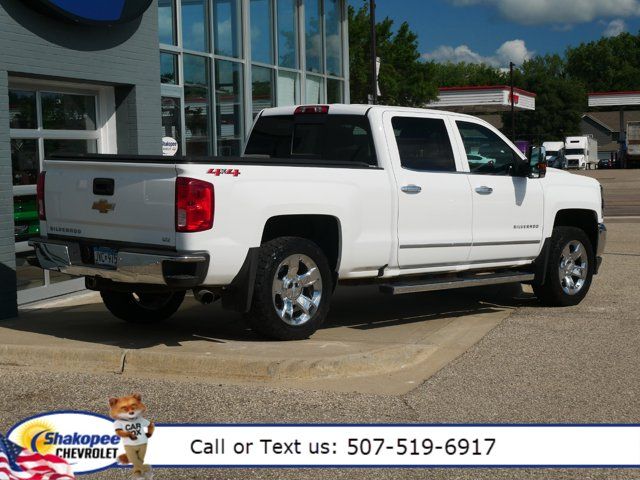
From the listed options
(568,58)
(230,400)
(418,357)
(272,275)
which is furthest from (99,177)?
(568,58)

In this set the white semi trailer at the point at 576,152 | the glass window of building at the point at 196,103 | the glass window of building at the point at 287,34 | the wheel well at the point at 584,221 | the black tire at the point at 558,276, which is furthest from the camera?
the white semi trailer at the point at 576,152

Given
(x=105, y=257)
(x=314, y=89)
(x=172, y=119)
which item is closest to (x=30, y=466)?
(x=105, y=257)

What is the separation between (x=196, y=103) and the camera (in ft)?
46.5

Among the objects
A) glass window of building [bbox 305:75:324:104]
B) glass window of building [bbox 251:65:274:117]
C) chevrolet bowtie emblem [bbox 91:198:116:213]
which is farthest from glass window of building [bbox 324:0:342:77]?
chevrolet bowtie emblem [bbox 91:198:116:213]

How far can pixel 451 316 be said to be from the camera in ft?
32.6

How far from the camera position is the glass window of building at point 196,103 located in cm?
1389

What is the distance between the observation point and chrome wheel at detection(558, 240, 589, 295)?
34.1 feet

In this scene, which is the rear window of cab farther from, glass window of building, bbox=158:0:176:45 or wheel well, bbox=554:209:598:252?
glass window of building, bbox=158:0:176:45

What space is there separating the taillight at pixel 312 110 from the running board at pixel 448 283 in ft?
5.83

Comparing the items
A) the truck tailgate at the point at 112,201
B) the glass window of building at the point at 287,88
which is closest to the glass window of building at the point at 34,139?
the truck tailgate at the point at 112,201

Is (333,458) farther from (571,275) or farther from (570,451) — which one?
(571,275)

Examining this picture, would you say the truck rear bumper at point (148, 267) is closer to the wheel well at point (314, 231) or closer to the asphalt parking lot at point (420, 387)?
the asphalt parking lot at point (420, 387)

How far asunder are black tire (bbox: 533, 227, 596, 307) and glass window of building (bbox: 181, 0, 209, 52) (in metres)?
6.17

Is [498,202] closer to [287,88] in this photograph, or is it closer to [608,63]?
[287,88]
